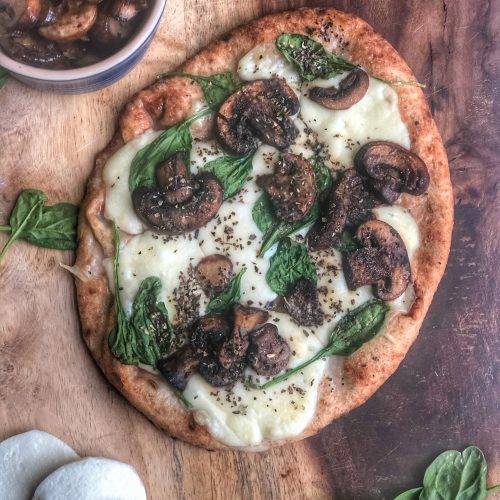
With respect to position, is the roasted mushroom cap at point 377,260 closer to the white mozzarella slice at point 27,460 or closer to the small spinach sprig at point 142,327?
the small spinach sprig at point 142,327

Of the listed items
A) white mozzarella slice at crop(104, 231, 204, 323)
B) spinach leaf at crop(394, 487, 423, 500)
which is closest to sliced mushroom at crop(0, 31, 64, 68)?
white mozzarella slice at crop(104, 231, 204, 323)

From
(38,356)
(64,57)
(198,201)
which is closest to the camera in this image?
(64,57)

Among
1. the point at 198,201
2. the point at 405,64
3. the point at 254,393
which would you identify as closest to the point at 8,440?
the point at 254,393

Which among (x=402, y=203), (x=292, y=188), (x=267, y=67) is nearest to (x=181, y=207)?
(x=292, y=188)

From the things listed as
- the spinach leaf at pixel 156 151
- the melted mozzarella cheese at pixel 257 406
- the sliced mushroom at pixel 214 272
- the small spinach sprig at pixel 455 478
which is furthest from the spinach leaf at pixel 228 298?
the small spinach sprig at pixel 455 478

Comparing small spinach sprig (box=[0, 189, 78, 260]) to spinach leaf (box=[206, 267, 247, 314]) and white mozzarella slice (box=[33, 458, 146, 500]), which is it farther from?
white mozzarella slice (box=[33, 458, 146, 500])

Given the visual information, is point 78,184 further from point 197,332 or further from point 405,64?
point 405,64
